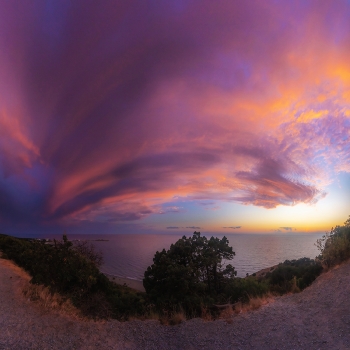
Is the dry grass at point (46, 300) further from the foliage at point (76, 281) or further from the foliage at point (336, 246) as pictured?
the foliage at point (336, 246)

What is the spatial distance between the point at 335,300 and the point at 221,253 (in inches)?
464

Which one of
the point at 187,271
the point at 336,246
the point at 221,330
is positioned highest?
the point at 336,246

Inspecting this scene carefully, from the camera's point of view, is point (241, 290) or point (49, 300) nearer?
point (49, 300)

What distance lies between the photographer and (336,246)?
13.4m

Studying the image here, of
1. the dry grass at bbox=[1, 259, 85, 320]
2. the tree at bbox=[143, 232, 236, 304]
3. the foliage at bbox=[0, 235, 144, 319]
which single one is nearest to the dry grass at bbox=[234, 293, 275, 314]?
the tree at bbox=[143, 232, 236, 304]

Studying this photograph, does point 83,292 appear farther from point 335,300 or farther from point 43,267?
point 335,300

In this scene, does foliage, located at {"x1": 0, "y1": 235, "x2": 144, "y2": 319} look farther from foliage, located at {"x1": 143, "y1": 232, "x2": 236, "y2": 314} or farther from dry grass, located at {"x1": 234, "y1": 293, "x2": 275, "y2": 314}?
dry grass, located at {"x1": 234, "y1": 293, "x2": 275, "y2": 314}

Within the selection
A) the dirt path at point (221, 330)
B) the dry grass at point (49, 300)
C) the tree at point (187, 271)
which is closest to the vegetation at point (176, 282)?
the tree at point (187, 271)

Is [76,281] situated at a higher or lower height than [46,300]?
higher

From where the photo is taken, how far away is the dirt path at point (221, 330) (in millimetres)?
7727

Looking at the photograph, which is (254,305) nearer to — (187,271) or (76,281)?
(187,271)

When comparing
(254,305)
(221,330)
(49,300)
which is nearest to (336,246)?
(254,305)

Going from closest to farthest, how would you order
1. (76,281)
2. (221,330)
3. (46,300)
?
(221,330) → (46,300) → (76,281)

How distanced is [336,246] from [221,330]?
323 inches
